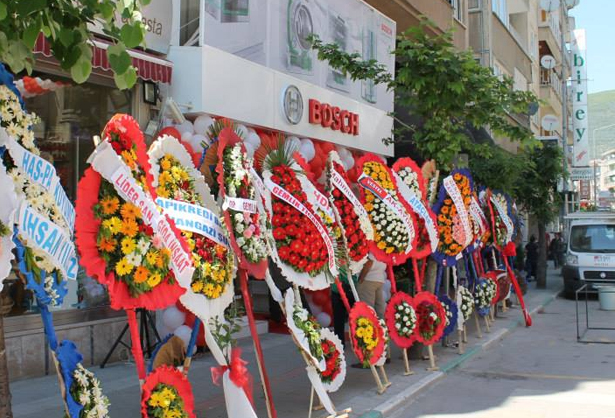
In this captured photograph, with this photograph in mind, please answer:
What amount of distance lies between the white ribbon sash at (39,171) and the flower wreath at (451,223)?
6.88 metres

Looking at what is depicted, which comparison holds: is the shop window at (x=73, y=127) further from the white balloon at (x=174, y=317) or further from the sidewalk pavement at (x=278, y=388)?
the white balloon at (x=174, y=317)

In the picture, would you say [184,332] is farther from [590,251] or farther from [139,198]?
[590,251]

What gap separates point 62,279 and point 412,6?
15.2m

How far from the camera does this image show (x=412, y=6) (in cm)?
1789

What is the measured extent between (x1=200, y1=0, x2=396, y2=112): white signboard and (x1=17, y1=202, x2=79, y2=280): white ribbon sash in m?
7.05

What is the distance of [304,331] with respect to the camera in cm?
661

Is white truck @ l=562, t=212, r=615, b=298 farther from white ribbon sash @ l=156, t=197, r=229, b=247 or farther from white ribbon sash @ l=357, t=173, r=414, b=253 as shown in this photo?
white ribbon sash @ l=156, t=197, r=229, b=247

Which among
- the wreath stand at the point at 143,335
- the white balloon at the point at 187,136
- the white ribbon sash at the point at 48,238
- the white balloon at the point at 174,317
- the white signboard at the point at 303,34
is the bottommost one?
the wreath stand at the point at 143,335

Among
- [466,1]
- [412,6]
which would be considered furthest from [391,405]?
[466,1]

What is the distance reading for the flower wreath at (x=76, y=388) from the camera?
4.36 metres

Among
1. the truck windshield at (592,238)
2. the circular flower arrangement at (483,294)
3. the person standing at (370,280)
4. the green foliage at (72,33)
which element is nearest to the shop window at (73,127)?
the person standing at (370,280)

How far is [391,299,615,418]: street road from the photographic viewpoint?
7.88 meters

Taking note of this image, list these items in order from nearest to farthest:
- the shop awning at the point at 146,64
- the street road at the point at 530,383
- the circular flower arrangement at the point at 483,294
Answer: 1. the street road at the point at 530,383
2. the shop awning at the point at 146,64
3. the circular flower arrangement at the point at 483,294

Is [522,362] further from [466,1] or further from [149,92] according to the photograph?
[466,1]
